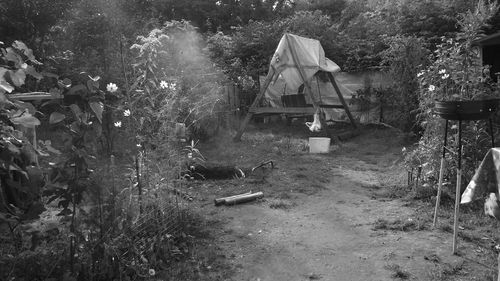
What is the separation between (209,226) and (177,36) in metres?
6.57

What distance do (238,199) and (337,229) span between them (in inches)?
47.7

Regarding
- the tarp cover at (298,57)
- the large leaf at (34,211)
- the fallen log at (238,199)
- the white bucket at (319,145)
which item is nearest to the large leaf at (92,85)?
the large leaf at (34,211)

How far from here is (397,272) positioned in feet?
9.94

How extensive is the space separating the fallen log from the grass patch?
1969 millimetres

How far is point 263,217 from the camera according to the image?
4.33 metres

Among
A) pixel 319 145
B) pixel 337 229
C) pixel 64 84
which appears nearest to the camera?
pixel 64 84

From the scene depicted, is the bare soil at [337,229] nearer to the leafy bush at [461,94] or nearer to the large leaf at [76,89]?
the leafy bush at [461,94]

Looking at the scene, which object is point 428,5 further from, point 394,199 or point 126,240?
point 126,240

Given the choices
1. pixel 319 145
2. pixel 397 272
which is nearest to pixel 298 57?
pixel 319 145

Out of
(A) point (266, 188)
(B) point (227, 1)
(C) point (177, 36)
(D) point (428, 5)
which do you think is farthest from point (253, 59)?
(B) point (227, 1)

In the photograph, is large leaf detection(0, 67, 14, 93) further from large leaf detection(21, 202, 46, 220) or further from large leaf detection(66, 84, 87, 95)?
large leaf detection(21, 202, 46, 220)

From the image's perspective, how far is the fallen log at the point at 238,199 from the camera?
15.4 feet

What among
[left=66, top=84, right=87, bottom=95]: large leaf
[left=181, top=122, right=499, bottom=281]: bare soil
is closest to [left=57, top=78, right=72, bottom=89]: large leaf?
[left=66, top=84, right=87, bottom=95]: large leaf

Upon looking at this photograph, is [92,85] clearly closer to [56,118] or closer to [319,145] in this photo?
[56,118]
